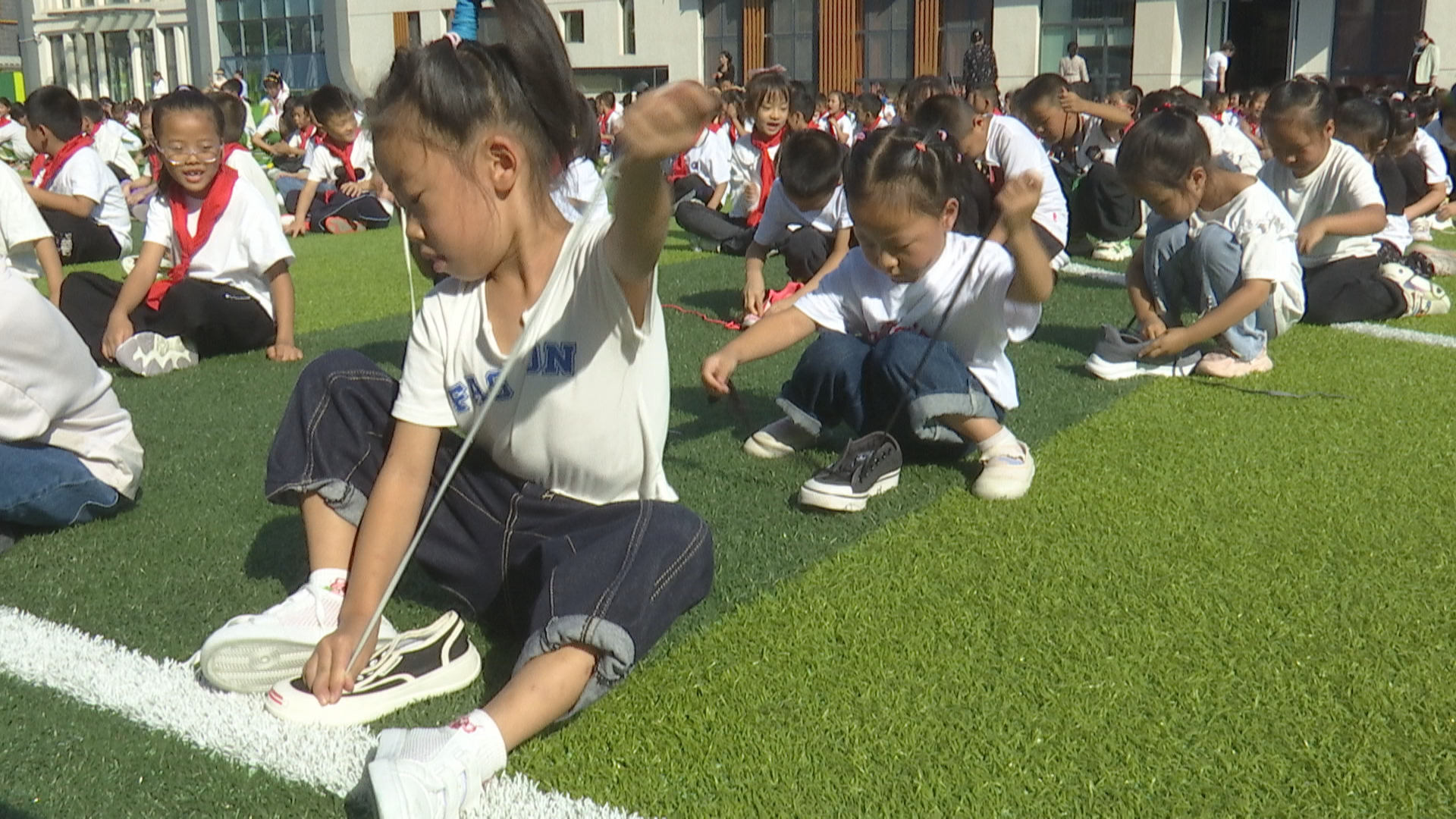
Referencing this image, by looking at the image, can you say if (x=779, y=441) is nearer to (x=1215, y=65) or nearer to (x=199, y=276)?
(x=199, y=276)

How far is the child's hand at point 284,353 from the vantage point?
474 cm

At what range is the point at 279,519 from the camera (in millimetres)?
2924

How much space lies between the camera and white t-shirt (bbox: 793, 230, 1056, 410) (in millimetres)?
3109

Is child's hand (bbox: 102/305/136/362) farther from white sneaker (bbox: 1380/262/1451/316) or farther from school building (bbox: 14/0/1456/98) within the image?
school building (bbox: 14/0/1456/98)

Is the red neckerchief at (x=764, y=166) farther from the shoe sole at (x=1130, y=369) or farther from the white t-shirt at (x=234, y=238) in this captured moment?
the shoe sole at (x=1130, y=369)

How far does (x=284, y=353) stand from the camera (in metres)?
4.75

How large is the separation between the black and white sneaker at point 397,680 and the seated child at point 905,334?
31.7 inches

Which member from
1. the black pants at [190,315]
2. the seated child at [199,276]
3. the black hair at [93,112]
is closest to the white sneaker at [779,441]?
the seated child at [199,276]

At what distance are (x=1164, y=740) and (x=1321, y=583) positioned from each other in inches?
30.3

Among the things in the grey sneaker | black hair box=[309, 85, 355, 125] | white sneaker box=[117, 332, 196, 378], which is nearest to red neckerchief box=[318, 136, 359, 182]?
black hair box=[309, 85, 355, 125]

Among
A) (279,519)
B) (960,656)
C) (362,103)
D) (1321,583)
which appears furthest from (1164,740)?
(279,519)

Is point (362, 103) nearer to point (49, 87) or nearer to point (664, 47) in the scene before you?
point (49, 87)

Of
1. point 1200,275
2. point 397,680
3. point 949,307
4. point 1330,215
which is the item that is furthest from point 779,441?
point 1330,215

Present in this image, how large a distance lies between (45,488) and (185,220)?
2.27 meters
